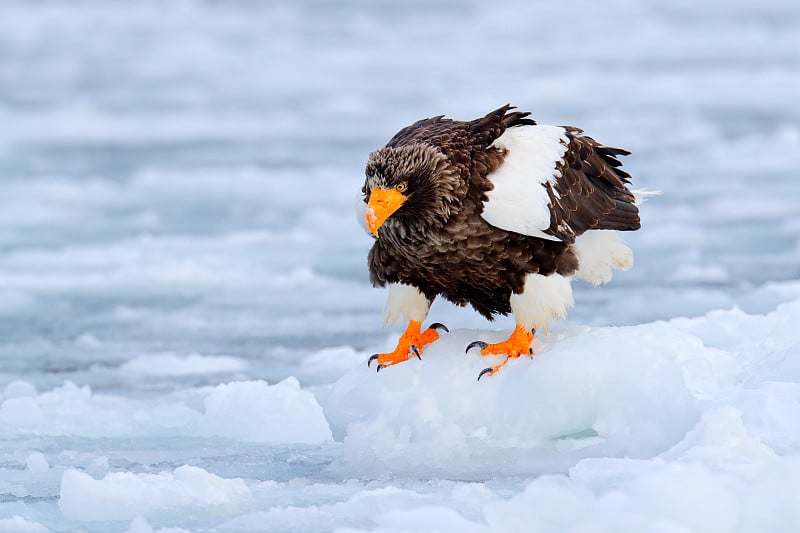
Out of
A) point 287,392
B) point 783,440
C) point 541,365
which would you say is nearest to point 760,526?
point 783,440

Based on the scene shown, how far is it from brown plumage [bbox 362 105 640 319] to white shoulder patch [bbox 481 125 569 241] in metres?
0.03

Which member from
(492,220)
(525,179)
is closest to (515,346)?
(492,220)

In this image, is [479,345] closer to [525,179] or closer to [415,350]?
[415,350]

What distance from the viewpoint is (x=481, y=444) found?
4898 millimetres

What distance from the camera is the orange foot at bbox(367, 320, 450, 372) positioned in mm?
5355

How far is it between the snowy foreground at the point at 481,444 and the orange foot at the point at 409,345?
8cm

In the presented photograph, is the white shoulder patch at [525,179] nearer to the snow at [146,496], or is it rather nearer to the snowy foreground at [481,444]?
the snowy foreground at [481,444]

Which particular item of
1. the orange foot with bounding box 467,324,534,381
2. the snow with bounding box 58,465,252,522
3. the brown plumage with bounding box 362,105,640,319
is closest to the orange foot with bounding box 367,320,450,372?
the brown plumage with bounding box 362,105,640,319

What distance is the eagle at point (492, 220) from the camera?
191 inches

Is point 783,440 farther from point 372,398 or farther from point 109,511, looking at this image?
point 109,511

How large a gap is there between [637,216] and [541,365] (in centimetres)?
114

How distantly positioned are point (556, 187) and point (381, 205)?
97cm

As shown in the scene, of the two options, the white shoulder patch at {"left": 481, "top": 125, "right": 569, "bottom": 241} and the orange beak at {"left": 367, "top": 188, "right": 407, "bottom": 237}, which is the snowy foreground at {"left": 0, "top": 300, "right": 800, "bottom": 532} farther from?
the orange beak at {"left": 367, "top": 188, "right": 407, "bottom": 237}

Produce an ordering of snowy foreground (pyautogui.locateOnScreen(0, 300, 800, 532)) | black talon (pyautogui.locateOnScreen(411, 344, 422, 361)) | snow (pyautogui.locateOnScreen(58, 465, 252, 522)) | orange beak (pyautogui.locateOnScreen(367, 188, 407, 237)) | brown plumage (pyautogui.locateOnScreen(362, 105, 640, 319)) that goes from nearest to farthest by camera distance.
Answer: snowy foreground (pyautogui.locateOnScreen(0, 300, 800, 532)) < snow (pyautogui.locateOnScreen(58, 465, 252, 522)) < orange beak (pyautogui.locateOnScreen(367, 188, 407, 237)) < brown plumage (pyautogui.locateOnScreen(362, 105, 640, 319)) < black talon (pyautogui.locateOnScreen(411, 344, 422, 361))
